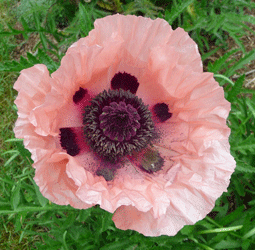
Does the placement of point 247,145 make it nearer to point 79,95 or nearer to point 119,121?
point 119,121

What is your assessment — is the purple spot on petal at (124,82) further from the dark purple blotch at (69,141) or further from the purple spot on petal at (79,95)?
the dark purple blotch at (69,141)

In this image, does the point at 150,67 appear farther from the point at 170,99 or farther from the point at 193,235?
the point at 193,235

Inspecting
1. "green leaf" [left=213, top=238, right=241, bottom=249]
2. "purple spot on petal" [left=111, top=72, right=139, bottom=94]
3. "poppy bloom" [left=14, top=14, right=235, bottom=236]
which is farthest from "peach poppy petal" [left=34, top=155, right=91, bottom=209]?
"green leaf" [left=213, top=238, right=241, bottom=249]

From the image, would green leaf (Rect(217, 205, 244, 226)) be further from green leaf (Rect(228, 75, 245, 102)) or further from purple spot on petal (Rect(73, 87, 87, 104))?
purple spot on petal (Rect(73, 87, 87, 104))

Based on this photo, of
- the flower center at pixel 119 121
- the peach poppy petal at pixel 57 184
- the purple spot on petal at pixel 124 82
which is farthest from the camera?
the purple spot on petal at pixel 124 82

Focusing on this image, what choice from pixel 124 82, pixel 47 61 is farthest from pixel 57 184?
pixel 47 61

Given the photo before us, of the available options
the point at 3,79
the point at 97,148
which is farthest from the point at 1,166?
the point at 97,148

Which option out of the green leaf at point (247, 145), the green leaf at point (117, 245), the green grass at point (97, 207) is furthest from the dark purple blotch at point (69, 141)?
the green leaf at point (247, 145)
